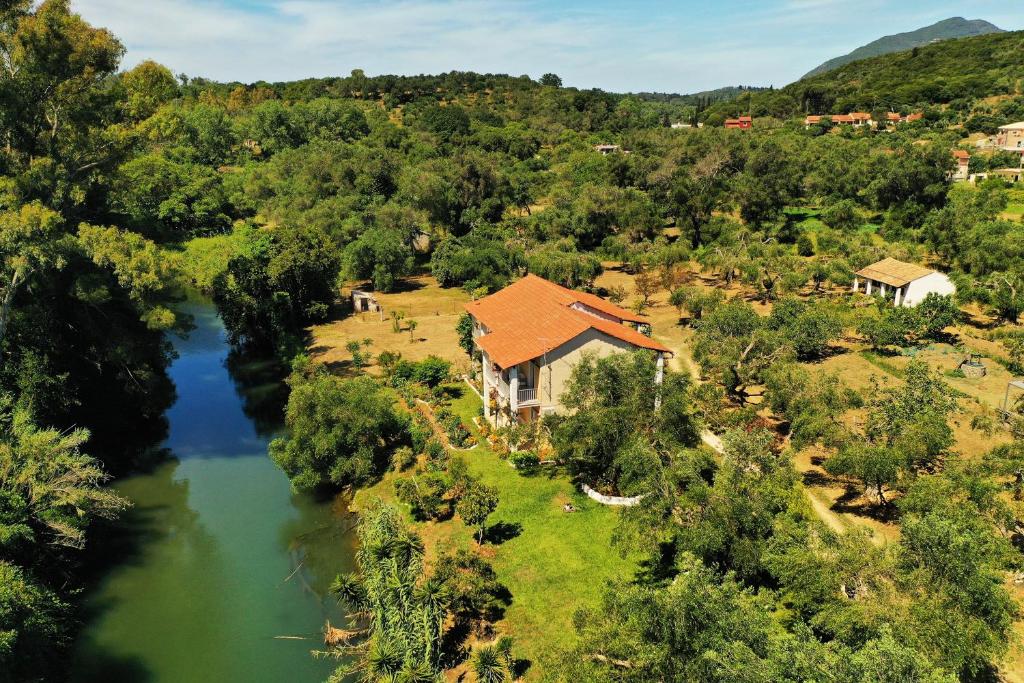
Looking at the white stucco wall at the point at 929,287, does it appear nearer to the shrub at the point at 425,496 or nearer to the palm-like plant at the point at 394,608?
the shrub at the point at 425,496

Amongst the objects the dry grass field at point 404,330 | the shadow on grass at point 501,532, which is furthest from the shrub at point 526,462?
the dry grass field at point 404,330

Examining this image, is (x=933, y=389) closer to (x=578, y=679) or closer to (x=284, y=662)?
(x=578, y=679)

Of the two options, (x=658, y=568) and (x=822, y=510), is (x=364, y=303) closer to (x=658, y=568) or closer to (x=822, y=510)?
(x=658, y=568)

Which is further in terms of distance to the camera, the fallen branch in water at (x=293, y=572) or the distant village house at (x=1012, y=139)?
the distant village house at (x=1012, y=139)

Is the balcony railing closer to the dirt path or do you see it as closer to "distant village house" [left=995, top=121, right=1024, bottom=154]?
the dirt path

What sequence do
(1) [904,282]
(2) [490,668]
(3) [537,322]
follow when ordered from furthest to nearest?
1. (1) [904,282]
2. (3) [537,322]
3. (2) [490,668]

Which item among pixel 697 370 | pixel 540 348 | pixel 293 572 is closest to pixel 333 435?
pixel 293 572

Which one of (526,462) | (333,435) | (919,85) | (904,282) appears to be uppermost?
(919,85)
